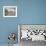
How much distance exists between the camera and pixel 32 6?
431cm

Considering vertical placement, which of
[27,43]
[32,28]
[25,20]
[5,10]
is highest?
[5,10]

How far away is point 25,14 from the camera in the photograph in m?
4.32

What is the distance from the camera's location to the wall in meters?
4.30

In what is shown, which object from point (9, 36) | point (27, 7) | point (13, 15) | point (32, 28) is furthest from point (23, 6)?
point (9, 36)

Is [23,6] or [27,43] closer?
[27,43]

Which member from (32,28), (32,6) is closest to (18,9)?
(32,6)

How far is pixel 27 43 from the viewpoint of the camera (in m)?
3.94

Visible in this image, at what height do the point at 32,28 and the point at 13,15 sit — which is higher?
the point at 13,15

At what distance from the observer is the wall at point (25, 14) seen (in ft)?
14.1

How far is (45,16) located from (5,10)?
1405 mm

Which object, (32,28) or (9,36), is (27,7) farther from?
(9,36)

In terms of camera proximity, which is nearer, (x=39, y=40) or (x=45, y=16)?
(x=39, y=40)

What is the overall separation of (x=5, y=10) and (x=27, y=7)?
772 mm

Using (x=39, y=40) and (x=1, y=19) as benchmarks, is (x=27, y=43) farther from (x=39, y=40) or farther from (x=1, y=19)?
(x=1, y=19)
